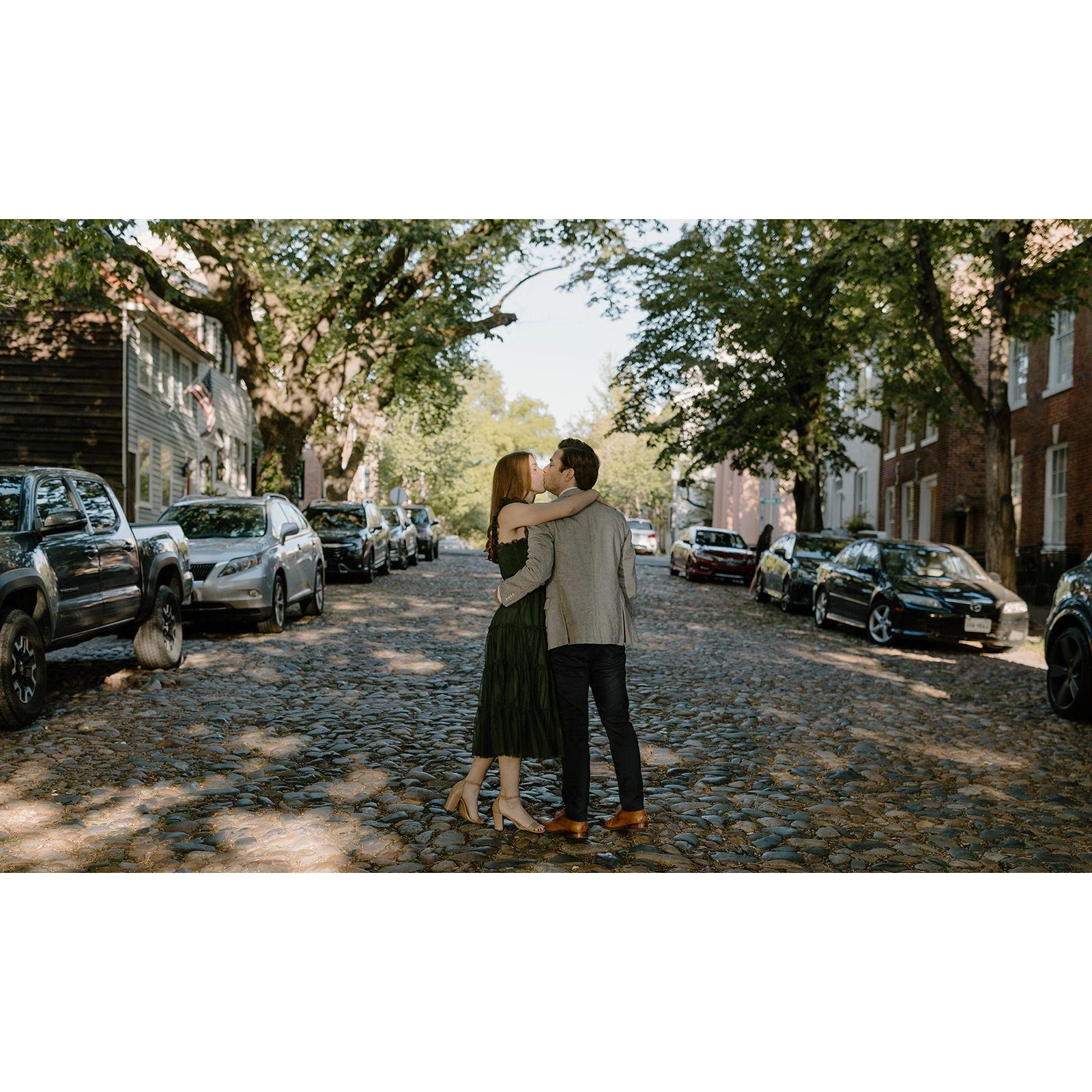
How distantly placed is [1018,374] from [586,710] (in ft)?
78.4

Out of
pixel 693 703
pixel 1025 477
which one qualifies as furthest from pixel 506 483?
pixel 1025 477

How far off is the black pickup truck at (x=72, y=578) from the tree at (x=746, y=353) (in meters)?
A: 14.9

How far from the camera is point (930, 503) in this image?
110ft

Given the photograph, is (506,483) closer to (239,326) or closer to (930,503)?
(239,326)

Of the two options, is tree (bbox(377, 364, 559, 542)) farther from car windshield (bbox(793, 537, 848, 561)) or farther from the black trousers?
Result: the black trousers

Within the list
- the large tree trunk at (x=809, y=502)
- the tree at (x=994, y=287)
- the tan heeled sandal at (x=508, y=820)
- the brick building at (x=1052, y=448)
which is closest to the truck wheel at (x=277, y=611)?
the tan heeled sandal at (x=508, y=820)

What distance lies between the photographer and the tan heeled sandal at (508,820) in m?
5.85

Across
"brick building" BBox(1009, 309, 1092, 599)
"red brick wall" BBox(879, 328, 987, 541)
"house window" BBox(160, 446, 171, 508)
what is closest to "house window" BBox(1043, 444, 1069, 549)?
"brick building" BBox(1009, 309, 1092, 599)

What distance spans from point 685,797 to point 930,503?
28692 mm

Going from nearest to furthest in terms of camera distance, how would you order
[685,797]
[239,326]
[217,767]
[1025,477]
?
1. [685,797]
2. [217,767]
3. [239,326]
4. [1025,477]

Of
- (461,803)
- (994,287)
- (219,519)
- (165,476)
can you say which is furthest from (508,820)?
(165,476)

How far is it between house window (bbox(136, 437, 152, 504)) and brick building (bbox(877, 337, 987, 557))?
709 inches

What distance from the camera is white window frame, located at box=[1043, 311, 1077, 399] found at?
24000mm

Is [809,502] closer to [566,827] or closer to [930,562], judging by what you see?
[930,562]
